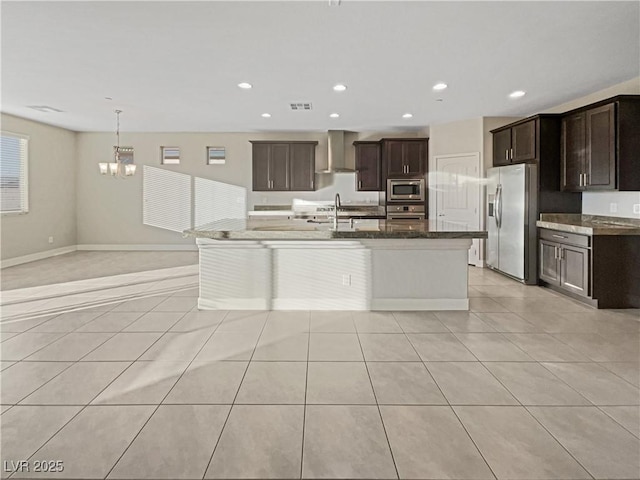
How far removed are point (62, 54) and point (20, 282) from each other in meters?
3.35

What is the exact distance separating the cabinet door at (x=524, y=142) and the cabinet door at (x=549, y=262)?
1224 millimetres

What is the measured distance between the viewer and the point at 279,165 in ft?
26.4

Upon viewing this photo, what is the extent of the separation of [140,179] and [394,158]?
5403 millimetres

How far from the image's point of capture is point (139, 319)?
3.88 meters

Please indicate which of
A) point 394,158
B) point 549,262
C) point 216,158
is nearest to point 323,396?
point 549,262

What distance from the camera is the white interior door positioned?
6.87 meters

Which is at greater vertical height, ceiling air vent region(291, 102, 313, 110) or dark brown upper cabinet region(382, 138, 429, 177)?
ceiling air vent region(291, 102, 313, 110)

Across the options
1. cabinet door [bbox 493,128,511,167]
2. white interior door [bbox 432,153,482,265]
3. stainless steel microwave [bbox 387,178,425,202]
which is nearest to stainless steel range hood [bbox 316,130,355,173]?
stainless steel microwave [bbox 387,178,425,202]

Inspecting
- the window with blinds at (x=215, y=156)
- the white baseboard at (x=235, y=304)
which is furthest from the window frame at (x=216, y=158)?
the white baseboard at (x=235, y=304)

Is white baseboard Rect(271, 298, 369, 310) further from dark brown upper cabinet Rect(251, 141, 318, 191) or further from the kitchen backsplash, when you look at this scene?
dark brown upper cabinet Rect(251, 141, 318, 191)

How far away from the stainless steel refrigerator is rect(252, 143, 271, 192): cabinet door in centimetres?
419

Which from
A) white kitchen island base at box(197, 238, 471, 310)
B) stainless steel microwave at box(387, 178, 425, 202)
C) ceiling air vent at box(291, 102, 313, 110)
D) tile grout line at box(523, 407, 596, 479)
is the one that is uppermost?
ceiling air vent at box(291, 102, 313, 110)

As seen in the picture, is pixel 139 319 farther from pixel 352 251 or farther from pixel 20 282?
pixel 20 282

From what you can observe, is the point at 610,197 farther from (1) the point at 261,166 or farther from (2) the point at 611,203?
(1) the point at 261,166
